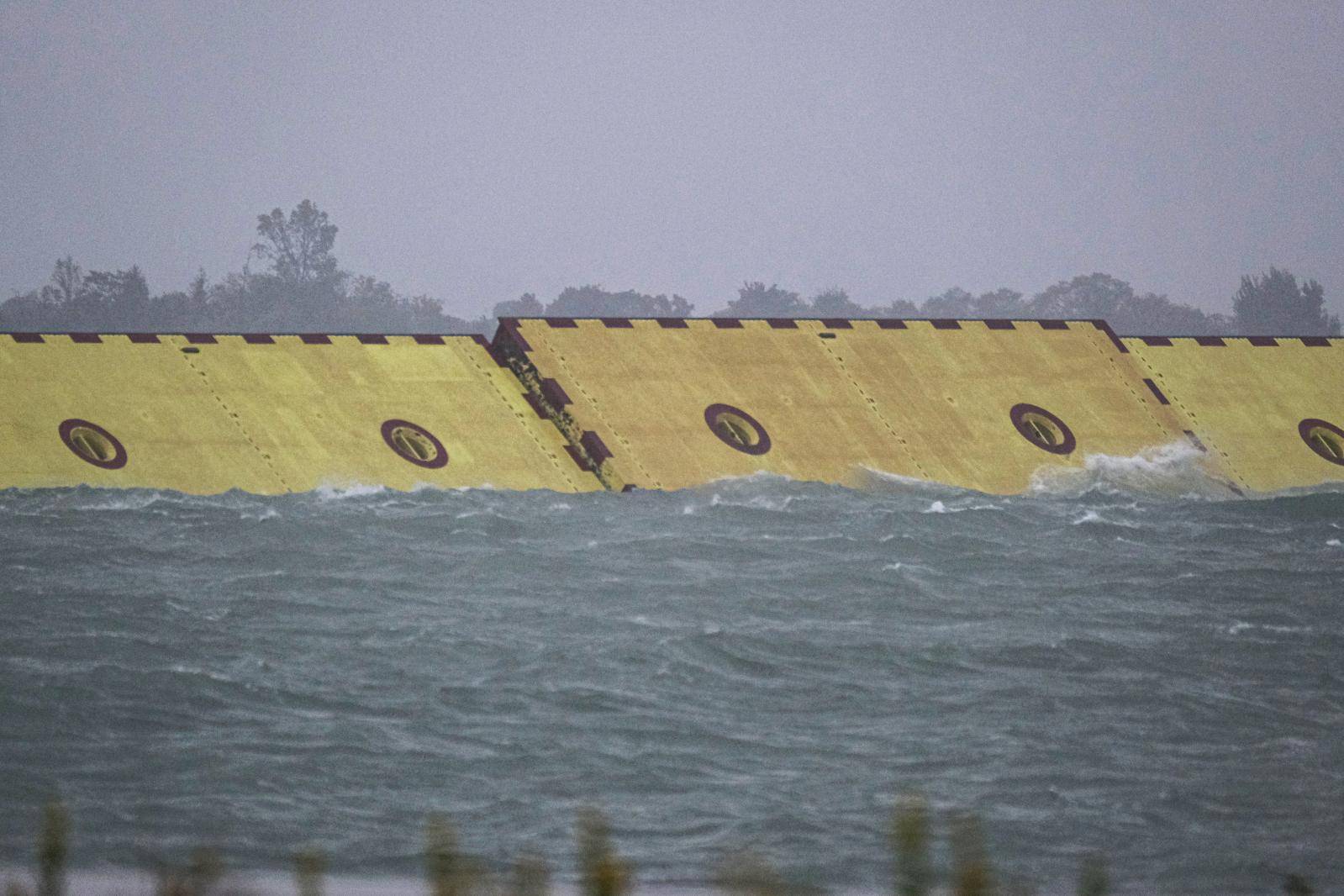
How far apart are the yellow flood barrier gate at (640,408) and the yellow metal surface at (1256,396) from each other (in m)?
0.06

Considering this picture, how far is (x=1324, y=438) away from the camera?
112 ft

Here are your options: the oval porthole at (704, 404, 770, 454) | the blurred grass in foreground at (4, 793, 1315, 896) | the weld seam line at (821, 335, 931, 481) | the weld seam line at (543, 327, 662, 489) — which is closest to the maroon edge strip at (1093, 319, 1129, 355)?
the weld seam line at (821, 335, 931, 481)

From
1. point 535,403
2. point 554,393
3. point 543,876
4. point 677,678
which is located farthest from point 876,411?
point 543,876

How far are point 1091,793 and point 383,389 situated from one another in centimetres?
1767

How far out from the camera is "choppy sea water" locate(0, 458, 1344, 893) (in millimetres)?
13727

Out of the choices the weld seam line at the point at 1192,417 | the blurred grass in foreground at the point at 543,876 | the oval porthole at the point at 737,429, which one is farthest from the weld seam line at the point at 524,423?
the blurred grass in foreground at the point at 543,876

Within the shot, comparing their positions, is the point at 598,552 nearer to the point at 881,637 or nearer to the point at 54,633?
the point at 881,637

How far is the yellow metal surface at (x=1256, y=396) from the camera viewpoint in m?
33.1

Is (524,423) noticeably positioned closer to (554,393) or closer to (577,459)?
(554,393)

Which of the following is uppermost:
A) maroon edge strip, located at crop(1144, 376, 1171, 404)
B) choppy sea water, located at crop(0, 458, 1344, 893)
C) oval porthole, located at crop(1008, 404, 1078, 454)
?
maroon edge strip, located at crop(1144, 376, 1171, 404)

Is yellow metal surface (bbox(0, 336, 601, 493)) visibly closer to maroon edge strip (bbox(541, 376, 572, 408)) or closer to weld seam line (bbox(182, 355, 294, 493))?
weld seam line (bbox(182, 355, 294, 493))

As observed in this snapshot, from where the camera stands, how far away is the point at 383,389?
30.2m

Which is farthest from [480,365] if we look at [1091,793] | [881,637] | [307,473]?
[1091,793]

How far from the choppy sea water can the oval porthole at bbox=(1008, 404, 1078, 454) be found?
270 centimetres
